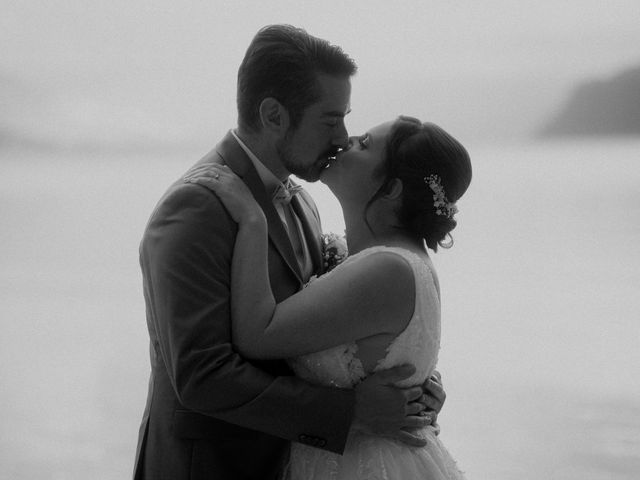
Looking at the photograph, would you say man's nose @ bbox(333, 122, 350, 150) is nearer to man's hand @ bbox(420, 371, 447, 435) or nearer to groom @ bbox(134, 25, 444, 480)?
groom @ bbox(134, 25, 444, 480)

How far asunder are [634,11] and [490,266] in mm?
1750

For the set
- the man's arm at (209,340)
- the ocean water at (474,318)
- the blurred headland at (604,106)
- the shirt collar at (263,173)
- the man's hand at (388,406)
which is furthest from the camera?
the blurred headland at (604,106)

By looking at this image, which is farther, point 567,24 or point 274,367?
point 567,24

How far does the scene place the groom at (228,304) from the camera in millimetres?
1808


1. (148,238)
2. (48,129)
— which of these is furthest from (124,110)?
(148,238)

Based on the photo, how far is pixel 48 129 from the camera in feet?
19.6

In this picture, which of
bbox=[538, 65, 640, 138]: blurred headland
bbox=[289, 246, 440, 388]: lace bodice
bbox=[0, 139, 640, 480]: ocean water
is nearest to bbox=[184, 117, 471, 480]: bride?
bbox=[289, 246, 440, 388]: lace bodice

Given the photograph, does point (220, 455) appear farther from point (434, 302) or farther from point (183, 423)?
point (434, 302)

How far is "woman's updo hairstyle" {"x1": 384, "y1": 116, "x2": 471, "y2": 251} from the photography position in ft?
6.70

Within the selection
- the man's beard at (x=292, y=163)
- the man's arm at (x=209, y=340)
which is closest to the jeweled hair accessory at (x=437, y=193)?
the man's beard at (x=292, y=163)

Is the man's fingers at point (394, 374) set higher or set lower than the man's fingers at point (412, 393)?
higher

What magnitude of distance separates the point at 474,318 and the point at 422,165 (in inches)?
126

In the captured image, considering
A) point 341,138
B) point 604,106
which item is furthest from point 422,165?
point 604,106

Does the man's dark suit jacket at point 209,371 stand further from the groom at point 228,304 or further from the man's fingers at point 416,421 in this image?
the man's fingers at point 416,421
